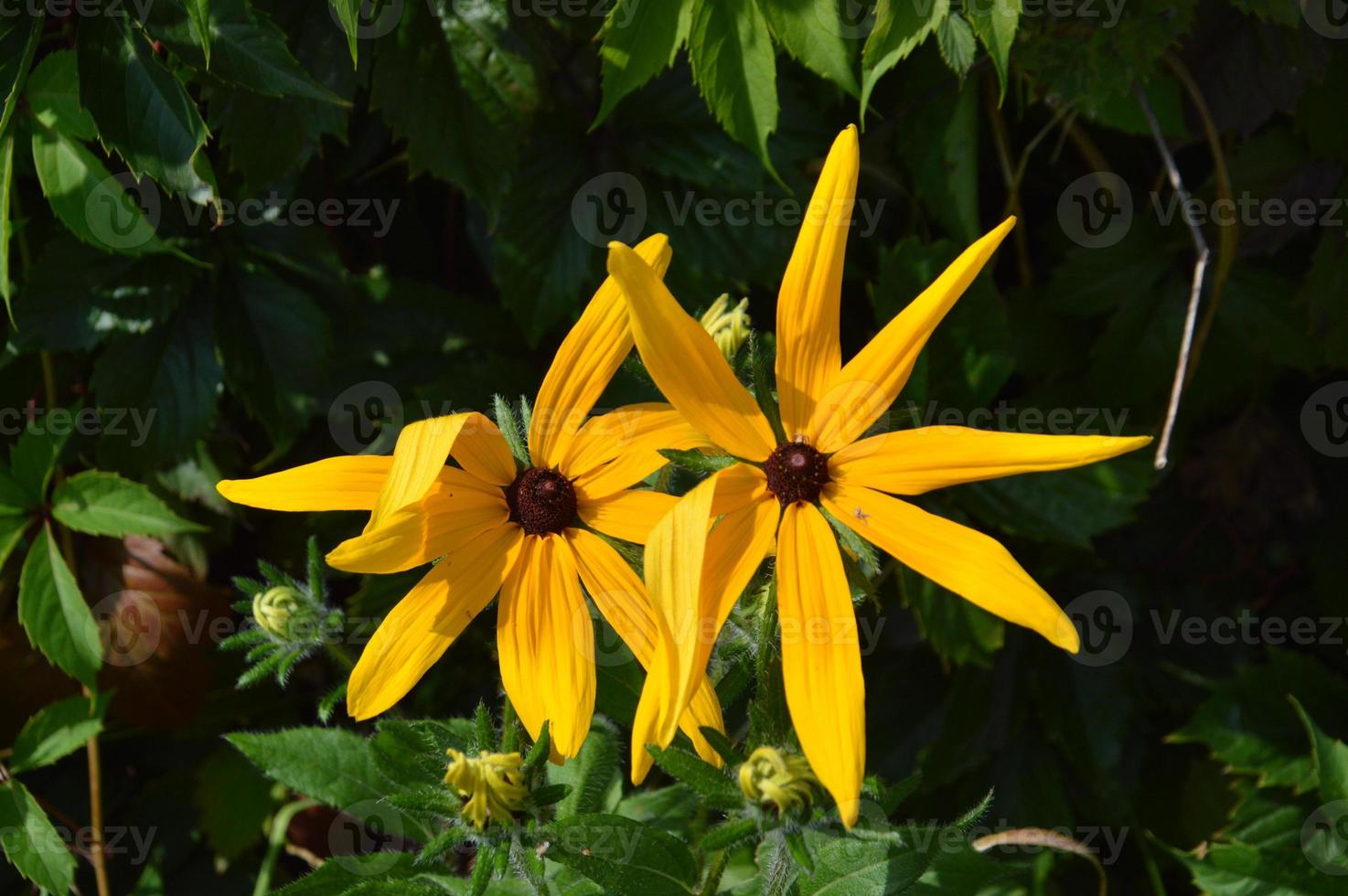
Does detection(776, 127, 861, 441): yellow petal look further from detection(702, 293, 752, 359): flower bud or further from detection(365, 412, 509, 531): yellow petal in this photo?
detection(365, 412, 509, 531): yellow petal

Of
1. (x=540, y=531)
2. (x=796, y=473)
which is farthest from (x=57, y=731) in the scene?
(x=796, y=473)

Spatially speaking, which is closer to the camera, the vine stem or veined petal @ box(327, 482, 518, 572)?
veined petal @ box(327, 482, 518, 572)

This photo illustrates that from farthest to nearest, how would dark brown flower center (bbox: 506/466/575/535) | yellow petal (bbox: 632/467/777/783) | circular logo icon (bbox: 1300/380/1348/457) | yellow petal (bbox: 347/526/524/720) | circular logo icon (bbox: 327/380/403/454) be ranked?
1. circular logo icon (bbox: 1300/380/1348/457)
2. circular logo icon (bbox: 327/380/403/454)
3. dark brown flower center (bbox: 506/466/575/535)
4. yellow petal (bbox: 347/526/524/720)
5. yellow petal (bbox: 632/467/777/783)

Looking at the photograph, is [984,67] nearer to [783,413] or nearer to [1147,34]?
[1147,34]

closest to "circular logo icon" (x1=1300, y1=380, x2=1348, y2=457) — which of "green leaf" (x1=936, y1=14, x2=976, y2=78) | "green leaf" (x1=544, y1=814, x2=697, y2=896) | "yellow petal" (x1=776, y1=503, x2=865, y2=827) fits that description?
"green leaf" (x1=936, y1=14, x2=976, y2=78)

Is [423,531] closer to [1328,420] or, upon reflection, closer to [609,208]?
[609,208]

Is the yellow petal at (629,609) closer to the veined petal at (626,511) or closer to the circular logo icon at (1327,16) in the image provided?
the veined petal at (626,511)
